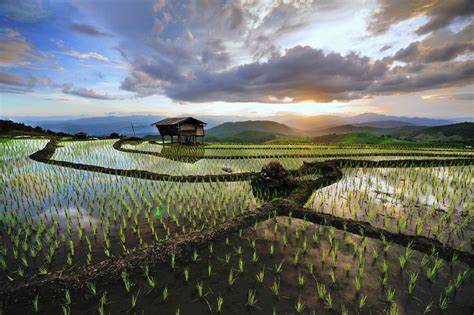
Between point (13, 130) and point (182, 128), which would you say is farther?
point (13, 130)

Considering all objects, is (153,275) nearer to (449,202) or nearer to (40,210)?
(40,210)

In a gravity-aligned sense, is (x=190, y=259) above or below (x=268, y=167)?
below

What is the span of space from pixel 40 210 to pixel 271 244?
6223mm

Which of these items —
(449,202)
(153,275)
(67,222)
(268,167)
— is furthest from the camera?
(268,167)

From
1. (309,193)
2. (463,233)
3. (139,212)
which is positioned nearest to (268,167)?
(309,193)

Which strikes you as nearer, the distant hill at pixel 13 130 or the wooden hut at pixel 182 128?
the wooden hut at pixel 182 128

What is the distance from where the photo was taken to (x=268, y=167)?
9.10 metres

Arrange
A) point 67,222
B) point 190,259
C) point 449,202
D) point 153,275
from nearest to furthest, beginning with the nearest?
point 153,275 → point 190,259 → point 67,222 → point 449,202

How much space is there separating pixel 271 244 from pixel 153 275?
2.10 metres

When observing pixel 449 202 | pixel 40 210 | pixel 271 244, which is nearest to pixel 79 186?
pixel 40 210

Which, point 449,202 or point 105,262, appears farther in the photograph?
point 449,202

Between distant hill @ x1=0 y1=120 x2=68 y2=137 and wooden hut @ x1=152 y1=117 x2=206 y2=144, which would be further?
distant hill @ x1=0 y1=120 x2=68 y2=137

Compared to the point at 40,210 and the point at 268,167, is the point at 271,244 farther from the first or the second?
the point at 40,210

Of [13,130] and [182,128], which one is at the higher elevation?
[182,128]
